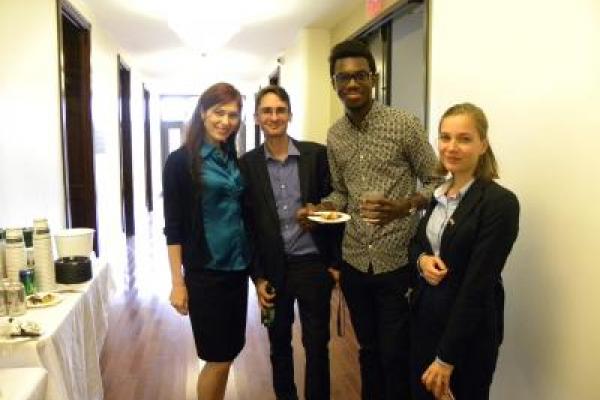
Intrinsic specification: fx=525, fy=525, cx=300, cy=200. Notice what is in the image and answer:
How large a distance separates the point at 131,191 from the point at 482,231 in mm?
7003

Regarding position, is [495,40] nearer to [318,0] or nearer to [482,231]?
[482,231]

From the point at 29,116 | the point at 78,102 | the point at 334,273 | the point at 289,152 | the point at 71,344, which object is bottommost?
the point at 71,344

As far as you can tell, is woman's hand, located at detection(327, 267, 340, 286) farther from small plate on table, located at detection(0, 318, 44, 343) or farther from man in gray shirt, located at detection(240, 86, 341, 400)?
small plate on table, located at detection(0, 318, 44, 343)

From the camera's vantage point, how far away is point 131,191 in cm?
773

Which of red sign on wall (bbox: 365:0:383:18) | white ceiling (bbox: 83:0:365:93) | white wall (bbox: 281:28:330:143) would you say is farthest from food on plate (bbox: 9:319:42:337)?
white wall (bbox: 281:28:330:143)

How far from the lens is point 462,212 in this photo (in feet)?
4.74

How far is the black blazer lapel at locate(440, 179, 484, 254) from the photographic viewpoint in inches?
56.2

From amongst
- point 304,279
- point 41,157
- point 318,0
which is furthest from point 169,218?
point 318,0

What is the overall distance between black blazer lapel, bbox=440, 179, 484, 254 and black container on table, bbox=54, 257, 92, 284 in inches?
63.3

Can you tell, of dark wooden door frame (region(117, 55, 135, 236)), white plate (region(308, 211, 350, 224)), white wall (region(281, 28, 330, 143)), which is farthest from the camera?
dark wooden door frame (region(117, 55, 135, 236))

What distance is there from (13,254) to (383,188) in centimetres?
147

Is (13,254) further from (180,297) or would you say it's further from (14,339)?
(180,297)

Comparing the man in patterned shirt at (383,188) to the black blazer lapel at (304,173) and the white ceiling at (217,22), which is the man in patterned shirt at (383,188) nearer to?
the black blazer lapel at (304,173)


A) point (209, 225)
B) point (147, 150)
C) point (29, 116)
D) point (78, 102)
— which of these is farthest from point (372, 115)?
point (147, 150)
